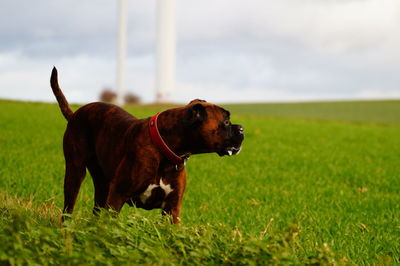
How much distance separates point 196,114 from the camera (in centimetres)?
408

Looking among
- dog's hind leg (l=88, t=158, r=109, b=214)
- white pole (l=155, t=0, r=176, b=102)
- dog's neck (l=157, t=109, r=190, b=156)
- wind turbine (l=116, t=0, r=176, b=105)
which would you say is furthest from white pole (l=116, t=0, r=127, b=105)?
dog's neck (l=157, t=109, r=190, b=156)

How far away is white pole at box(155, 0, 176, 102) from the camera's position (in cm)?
2948

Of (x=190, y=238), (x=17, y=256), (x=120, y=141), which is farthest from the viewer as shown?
(x=120, y=141)

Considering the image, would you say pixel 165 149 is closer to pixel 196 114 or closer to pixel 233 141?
pixel 196 114

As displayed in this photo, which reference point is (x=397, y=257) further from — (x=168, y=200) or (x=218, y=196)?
(x=218, y=196)

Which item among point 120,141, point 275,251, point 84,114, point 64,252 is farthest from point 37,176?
point 275,251

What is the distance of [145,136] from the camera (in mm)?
4227

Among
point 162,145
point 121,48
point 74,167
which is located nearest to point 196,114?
point 162,145

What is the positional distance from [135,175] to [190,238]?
3.08 ft

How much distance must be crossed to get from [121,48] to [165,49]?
302cm

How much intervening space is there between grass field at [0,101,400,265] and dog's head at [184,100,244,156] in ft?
2.20

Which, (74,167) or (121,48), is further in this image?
(121,48)

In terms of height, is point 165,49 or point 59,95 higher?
point 165,49

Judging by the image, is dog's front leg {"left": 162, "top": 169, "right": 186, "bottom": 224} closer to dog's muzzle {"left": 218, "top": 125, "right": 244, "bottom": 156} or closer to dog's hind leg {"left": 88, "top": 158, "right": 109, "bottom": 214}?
dog's muzzle {"left": 218, "top": 125, "right": 244, "bottom": 156}
